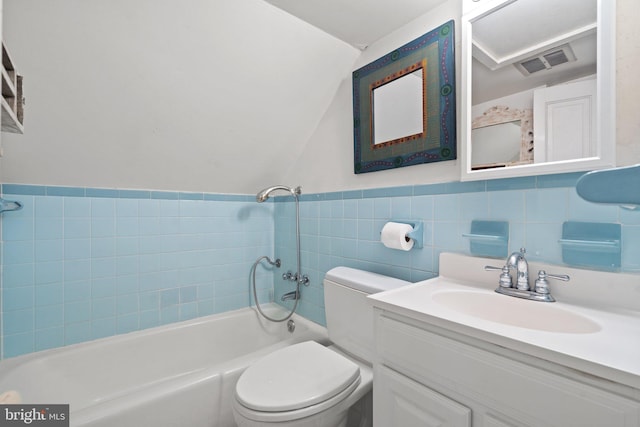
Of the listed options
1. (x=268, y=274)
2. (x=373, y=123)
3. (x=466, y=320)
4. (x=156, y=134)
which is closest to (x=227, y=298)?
(x=268, y=274)

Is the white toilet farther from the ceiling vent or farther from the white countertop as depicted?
the ceiling vent

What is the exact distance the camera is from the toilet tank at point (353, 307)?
4.03ft

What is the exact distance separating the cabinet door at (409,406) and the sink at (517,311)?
29 cm

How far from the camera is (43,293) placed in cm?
149

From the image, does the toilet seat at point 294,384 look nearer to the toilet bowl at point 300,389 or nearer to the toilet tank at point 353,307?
the toilet bowl at point 300,389

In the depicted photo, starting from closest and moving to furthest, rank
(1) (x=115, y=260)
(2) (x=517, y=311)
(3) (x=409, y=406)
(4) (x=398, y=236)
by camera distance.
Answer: (3) (x=409, y=406) → (2) (x=517, y=311) → (4) (x=398, y=236) → (1) (x=115, y=260)

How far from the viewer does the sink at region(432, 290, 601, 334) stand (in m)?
0.78

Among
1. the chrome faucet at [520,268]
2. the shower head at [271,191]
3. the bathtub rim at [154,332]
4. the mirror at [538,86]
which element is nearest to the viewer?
the mirror at [538,86]

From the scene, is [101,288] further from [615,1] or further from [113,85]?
[615,1]

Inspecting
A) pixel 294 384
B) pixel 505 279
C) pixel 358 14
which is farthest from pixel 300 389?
pixel 358 14

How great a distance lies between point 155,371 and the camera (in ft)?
5.56

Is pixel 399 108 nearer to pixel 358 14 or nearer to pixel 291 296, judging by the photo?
pixel 358 14

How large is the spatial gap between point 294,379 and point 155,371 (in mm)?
1141

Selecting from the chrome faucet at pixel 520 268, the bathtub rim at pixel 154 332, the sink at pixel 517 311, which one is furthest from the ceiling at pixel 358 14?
the bathtub rim at pixel 154 332
